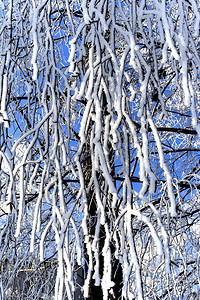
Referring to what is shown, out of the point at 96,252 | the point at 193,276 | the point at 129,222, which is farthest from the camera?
the point at 193,276

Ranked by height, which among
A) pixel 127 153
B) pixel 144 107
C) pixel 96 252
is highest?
pixel 144 107

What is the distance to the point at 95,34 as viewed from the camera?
133cm

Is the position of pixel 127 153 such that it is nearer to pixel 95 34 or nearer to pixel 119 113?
pixel 119 113

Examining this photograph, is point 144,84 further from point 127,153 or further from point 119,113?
point 127,153

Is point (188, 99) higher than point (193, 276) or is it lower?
higher

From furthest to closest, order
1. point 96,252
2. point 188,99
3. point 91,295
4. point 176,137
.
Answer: point 176,137 < point 91,295 < point 96,252 < point 188,99

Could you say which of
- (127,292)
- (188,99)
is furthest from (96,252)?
(188,99)

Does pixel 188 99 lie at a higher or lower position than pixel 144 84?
lower

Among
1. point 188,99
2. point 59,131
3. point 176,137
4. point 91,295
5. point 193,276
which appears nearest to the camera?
point 188,99

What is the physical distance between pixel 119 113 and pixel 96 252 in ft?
1.49

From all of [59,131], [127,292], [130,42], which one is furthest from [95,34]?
[127,292]

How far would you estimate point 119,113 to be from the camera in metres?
1.19

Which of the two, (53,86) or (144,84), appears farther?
(53,86)

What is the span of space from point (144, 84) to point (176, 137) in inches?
122
